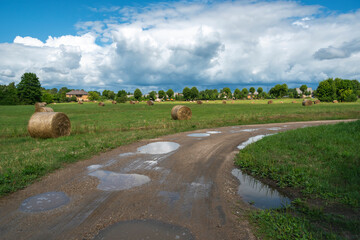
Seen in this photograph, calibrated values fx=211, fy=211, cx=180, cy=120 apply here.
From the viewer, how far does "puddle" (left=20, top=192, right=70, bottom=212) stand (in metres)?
5.05

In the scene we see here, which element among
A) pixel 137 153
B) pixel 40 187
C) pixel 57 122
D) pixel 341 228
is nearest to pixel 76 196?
pixel 40 187

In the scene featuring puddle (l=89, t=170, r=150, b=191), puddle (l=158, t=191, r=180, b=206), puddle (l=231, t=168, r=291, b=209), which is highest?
puddle (l=89, t=170, r=150, b=191)

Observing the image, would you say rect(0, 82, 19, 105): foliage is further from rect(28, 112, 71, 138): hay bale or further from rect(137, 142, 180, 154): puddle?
rect(137, 142, 180, 154): puddle

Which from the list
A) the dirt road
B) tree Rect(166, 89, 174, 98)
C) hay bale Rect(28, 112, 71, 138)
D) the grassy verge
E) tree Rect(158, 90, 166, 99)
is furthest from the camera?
tree Rect(166, 89, 174, 98)

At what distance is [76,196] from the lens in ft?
18.6

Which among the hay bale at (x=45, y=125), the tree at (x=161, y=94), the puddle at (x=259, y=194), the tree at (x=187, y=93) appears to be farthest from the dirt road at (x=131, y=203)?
the tree at (x=161, y=94)

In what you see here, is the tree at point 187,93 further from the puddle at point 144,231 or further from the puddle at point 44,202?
the puddle at point 144,231

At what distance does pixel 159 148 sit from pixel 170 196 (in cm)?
577

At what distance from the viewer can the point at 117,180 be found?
22.5 feet

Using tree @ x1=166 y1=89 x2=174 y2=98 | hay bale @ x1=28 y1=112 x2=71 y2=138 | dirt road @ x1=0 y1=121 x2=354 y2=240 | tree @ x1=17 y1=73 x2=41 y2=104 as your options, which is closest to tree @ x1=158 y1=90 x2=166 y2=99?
tree @ x1=166 y1=89 x2=174 y2=98

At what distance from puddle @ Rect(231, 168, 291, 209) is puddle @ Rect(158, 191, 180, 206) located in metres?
1.81

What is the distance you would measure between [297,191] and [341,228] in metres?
1.93

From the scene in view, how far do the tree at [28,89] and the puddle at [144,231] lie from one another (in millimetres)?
109316

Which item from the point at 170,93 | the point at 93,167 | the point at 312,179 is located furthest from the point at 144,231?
the point at 170,93
